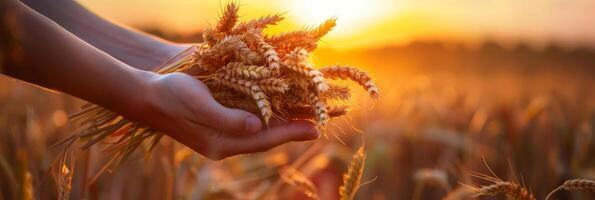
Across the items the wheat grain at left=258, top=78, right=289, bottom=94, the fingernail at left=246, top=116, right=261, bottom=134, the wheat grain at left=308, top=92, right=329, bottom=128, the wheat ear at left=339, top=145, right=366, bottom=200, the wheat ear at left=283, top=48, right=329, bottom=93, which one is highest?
the wheat ear at left=283, top=48, right=329, bottom=93

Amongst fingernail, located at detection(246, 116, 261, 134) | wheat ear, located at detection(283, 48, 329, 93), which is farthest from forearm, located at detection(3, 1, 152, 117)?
wheat ear, located at detection(283, 48, 329, 93)

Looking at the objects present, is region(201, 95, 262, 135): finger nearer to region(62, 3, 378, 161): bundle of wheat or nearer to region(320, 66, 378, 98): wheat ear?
region(62, 3, 378, 161): bundle of wheat

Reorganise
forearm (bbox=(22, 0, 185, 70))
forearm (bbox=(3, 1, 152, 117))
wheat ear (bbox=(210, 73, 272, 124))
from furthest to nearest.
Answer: forearm (bbox=(22, 0, 185, 70))
wheat ear (bbox=(210, 73, 272, 124))
forearm (bbox=(3, 1, 152, 117))

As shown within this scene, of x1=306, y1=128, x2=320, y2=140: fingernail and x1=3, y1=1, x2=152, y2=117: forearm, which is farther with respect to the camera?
x1=306, y1=128, x2=320, y2=140: fingernail

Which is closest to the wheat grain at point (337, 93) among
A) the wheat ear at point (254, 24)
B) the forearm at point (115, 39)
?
the wheat ear at point (254, 24)

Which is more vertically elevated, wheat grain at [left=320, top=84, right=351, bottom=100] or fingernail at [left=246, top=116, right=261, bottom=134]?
wheat grain at [left=320, top=84, right=351, bottom=100]

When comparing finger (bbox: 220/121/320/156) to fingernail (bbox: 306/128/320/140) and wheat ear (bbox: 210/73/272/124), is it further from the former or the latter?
wheat ear (bbox: 210/73/272/124)

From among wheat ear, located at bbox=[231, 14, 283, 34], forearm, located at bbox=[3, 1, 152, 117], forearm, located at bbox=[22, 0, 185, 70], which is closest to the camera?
forearm, located at bbox=[3, 1, 152, 117]

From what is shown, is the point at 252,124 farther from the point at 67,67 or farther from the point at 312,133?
the point at 67,67

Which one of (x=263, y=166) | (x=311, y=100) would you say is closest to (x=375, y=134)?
(x=263, y=166)
